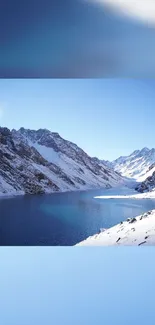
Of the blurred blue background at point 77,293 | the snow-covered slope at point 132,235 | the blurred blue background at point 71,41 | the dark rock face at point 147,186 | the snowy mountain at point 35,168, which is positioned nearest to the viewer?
the blurred blue background at point 77,293

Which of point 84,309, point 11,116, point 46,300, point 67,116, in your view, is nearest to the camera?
point 84,309

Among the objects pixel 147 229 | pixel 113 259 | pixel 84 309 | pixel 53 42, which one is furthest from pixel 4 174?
pixel 84 309

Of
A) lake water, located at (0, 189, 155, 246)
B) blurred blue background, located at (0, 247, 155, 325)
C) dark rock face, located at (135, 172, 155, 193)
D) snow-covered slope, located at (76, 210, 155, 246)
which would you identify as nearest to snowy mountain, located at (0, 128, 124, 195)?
dark rock face, located at (135, 172, 155, 193)

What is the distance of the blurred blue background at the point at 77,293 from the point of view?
259cm

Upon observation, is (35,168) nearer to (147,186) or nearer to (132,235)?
(147,186)

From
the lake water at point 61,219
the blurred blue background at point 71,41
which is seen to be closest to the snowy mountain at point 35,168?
the lake water at point 61,219

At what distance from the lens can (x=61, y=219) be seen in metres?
11.4

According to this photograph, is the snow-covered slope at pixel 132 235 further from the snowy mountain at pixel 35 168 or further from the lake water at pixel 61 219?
the snowy mountain at pixel 35 168

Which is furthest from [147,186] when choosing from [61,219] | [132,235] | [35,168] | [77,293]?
[35,168]

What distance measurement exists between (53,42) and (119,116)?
627 centimetres

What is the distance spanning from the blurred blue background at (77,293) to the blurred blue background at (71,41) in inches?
87.4

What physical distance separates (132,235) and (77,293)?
4.49 metres

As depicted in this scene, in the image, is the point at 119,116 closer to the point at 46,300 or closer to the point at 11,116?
the point at 11,116

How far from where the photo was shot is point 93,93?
10.4 meters
